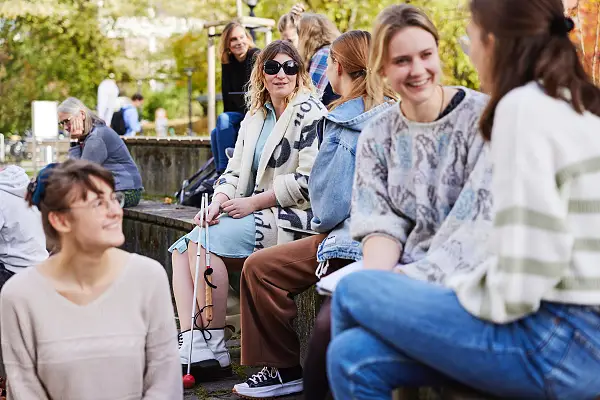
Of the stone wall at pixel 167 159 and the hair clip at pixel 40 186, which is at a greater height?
the hair clip at pixel 40 186

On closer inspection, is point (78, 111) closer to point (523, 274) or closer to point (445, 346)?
point (445, 346)

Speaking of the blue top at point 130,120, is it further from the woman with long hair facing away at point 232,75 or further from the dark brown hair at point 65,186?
the dark brown hair at point 65,186

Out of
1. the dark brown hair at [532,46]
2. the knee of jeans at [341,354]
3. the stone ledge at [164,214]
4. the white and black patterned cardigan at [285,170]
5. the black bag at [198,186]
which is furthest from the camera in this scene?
the black bag at [198,186]

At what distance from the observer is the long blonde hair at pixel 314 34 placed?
6070mm

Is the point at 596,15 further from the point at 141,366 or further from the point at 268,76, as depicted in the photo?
the point at 141,366

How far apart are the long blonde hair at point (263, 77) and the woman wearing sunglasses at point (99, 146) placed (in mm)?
3476

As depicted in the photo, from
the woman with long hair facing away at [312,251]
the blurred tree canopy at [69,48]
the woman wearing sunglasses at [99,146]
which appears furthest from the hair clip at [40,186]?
the blurred tree canopy at [69,48]

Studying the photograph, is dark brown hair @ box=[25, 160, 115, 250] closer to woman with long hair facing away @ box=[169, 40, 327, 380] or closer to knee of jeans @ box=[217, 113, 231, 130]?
woman with long hair facing away @ box=[169, 40, 327, 380]

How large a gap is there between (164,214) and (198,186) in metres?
0.58

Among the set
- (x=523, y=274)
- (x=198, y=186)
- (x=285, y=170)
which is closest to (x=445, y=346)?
(x=523, y=274)

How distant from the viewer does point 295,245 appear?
14.0ft

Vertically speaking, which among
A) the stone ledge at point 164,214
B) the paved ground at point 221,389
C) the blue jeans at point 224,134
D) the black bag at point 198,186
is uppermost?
the blue jeans at point 224,134

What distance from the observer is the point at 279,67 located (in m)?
4.82

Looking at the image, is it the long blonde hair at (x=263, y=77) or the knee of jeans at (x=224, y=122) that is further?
the knee of jeans at (x=224, y=122)
